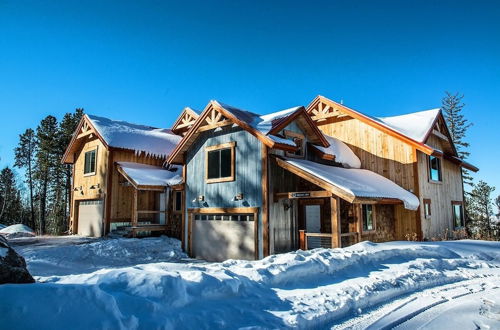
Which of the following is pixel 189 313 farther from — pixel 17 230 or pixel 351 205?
pixel 17 230

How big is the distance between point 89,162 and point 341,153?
16604 millimetres

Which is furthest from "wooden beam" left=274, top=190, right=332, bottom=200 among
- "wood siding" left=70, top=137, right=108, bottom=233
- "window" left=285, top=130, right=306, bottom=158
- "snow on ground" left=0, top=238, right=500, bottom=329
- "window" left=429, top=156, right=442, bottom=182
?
"wood siding" left=70, top=137, right=108, bottom=233

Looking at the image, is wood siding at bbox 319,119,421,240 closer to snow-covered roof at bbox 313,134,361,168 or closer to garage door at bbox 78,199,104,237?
snow-covered roof at bbox 313,134,361,168

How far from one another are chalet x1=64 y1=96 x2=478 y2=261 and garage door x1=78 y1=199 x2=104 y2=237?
3.4 inches

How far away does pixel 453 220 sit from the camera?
2078 centimetres

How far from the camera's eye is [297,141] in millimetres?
16641

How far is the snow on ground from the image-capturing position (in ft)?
13.2

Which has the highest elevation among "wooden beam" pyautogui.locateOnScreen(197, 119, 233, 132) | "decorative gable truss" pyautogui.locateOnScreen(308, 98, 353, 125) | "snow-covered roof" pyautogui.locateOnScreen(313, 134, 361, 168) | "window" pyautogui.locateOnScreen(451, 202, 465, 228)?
"decorative gable truss" pyautogui.locateOnScreen(308, 98, 353, 125)

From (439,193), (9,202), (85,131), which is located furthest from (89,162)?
(9,202)

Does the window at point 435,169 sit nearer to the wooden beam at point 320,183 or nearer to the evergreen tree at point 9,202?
the wooden beam at point 320,183

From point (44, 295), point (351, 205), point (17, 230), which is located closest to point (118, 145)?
point (17, 230)

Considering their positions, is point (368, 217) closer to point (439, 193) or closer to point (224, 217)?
point (439, 193)

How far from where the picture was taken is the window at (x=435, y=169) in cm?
1880

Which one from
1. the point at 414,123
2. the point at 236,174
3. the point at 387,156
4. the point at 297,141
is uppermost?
the point at 414,123
